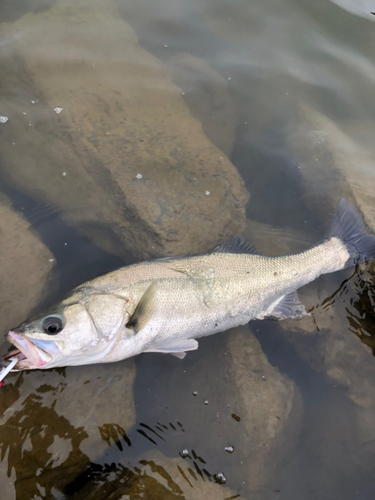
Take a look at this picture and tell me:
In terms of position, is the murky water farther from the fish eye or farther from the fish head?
the fish eye

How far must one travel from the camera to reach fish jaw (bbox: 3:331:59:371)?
2572 mm

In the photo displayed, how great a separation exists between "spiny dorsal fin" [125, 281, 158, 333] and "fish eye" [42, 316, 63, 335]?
552mm

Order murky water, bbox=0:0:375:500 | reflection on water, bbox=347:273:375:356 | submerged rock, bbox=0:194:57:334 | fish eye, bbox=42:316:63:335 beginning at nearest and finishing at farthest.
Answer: fish eye, bbox=42:316:63:335, murky water, bbox=0:0:375:500, submerged rock, bbox=0:194:57:334, reflection on water, bbox=347:273:375:356

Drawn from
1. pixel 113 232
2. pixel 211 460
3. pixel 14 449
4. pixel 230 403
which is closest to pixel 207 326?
pixel 230 403

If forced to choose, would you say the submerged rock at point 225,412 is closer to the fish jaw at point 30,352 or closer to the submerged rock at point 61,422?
the submerged rock at point 61,422

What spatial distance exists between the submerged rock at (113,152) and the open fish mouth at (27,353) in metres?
1.54

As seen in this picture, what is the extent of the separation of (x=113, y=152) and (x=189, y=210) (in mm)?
1190

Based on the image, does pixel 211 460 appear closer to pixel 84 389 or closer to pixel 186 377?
pixel 186 377

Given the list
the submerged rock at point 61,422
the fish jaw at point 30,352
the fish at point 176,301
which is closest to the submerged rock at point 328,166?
the fish at point 176,301

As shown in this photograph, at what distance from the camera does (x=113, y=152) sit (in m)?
4.17

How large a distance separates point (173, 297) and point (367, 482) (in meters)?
2.45

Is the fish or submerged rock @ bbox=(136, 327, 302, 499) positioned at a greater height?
the fish

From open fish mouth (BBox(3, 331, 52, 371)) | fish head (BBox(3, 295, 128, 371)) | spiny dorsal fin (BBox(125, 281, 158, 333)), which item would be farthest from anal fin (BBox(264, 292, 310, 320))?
open fish mouth (BBox(3, 331, 52, 371))

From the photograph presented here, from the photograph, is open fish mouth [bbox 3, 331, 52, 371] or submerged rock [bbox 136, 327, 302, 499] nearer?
open fish mouth [bbox 3, 331, 52, 371]
